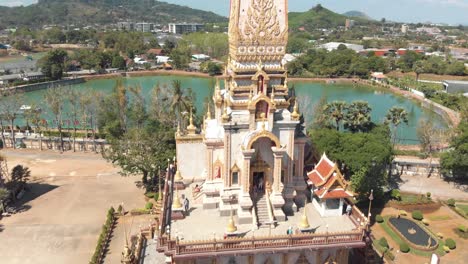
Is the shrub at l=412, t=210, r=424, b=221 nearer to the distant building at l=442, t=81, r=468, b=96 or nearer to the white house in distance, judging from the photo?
the white house in distance

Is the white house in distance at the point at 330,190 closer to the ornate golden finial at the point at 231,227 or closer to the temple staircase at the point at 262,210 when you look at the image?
the temple staircase at the point at 262,210

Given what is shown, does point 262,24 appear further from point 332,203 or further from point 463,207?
point 463,207

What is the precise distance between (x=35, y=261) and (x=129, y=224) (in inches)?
280

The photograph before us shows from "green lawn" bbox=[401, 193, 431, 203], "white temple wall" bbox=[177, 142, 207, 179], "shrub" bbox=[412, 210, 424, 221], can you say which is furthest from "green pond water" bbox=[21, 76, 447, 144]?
"white temple wall" bbox=[177, 142, 207, 179]

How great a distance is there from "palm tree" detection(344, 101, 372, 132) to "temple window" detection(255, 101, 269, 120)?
88.9ft

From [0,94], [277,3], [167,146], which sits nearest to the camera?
[277,3]

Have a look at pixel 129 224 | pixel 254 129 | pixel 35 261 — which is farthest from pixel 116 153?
pixel 254 129

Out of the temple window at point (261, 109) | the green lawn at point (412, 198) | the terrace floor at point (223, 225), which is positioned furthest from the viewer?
the green lawn at point (412, 198)

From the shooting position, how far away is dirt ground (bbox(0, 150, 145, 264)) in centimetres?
2725

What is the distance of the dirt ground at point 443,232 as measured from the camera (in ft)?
88.8

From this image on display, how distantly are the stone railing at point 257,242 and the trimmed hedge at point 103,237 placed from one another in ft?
22.5

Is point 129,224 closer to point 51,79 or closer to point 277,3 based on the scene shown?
point 277,3

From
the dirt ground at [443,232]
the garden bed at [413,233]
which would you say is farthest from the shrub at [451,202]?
the garden bed at [413,233]

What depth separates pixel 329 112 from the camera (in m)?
48.6
